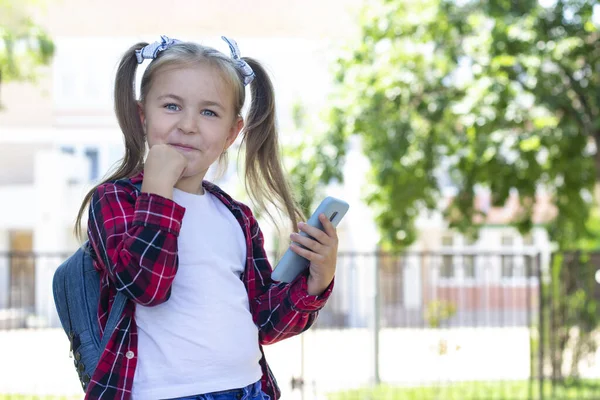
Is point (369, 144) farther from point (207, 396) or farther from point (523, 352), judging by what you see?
point (207, 396)

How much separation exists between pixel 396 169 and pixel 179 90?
632cm

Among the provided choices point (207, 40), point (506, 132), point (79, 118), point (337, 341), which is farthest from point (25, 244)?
point (207, 40)

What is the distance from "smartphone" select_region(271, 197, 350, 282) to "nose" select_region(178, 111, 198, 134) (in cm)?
31

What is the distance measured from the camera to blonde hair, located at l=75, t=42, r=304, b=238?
1.95 m

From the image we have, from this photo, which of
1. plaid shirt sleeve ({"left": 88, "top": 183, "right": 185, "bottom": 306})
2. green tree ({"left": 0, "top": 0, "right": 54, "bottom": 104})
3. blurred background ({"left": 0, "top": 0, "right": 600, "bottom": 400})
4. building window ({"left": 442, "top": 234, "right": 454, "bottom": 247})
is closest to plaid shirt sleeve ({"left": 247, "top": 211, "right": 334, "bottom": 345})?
plaid shirt sleeve ({"left": 88, "top": 183, "right": 185, "bottom": 306})

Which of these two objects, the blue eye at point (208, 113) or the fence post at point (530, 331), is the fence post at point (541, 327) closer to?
the fence post at point (530, 331)

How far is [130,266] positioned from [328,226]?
1.43ft

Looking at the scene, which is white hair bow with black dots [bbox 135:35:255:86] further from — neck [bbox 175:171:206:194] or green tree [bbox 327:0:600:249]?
green tree [bbox 327:0:600:249]

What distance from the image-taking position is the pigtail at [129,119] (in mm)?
2004

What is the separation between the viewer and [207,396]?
178 centimetres

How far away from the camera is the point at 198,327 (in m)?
1.80

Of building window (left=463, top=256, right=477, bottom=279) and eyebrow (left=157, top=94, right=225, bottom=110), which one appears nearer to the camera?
eyebrow (left=157, top=94, right=225, bottom=110)

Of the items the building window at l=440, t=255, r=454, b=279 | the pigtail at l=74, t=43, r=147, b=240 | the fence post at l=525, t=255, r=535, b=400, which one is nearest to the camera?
the pigtail at l=74, t=43, r=147, b=240

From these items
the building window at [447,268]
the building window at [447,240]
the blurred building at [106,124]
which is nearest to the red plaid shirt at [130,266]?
the blurred building at [106,124]
